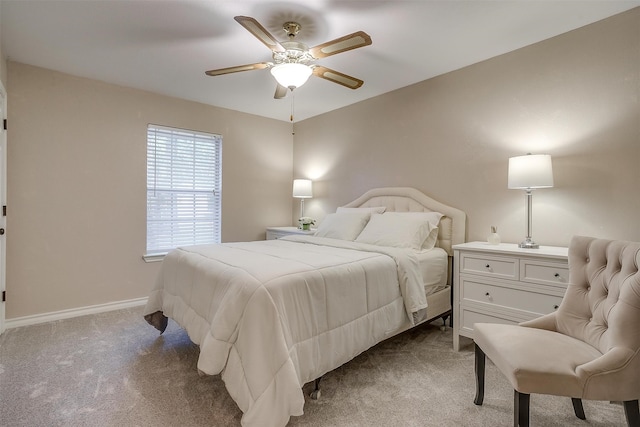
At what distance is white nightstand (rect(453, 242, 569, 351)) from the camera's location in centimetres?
212

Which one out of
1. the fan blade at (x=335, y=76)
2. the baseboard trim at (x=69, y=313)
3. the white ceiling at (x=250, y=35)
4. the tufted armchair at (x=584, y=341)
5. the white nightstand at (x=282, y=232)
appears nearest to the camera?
the tufted armchair at (x=584, y=341)

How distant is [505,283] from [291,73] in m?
2.14

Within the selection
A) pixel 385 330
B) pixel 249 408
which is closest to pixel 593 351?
pixel 385 330

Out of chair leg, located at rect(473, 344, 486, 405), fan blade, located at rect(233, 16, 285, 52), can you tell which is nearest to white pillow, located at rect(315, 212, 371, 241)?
chair leg, located at rect(473, 344, 486, 405)

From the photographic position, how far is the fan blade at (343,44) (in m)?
1.88

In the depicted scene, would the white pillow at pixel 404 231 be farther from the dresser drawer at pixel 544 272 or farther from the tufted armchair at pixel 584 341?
the tufted armchair at pixel 584 341

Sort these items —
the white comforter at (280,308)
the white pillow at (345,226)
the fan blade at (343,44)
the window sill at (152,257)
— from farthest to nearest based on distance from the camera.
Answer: the window sill at (152,257) → the white pillow at (345,226) → the fan blade at (343,44) → the white comforter at (280,308)

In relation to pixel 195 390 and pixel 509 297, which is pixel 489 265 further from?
pixel 195 390

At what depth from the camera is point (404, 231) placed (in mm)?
2967

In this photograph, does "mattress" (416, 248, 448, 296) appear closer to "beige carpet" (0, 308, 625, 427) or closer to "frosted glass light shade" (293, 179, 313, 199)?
"beige carpet" (0, 308, 625, 427)

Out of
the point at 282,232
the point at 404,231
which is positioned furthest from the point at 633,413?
the point at 282,232

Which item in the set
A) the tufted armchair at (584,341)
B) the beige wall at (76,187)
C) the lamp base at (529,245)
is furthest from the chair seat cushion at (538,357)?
the beige wall at (76,187)

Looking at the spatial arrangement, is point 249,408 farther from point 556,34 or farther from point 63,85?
point 63,85

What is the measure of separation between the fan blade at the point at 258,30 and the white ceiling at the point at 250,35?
257 millimetres
